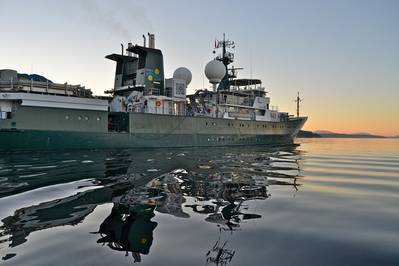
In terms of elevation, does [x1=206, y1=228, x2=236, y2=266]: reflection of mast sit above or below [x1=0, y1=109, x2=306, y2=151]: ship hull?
below

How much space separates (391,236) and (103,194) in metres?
5.90

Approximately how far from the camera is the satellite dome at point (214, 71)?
1505 inches

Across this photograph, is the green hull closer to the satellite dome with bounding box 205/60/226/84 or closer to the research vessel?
the research vessel

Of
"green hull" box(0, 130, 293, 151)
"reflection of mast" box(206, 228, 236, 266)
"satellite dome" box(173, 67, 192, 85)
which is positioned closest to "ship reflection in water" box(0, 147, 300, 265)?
"reflection of mast" box(206, 228, 236, 266)

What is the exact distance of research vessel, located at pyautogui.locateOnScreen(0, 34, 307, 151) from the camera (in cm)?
2094

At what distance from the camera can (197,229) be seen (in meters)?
4.37

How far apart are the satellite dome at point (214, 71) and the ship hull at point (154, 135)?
763 cm

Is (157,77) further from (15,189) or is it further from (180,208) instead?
(180,208)

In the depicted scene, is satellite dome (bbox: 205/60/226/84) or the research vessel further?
satellite dome (bbox: 205/60/226/84)

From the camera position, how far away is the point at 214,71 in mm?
38281

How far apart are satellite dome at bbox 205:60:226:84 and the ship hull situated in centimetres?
763

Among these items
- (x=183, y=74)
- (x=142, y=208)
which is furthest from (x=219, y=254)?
(x=183, y=74)

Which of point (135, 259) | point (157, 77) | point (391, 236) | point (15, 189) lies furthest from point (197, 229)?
point (157, 77)

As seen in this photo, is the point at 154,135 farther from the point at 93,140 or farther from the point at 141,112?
the point at 93,140
